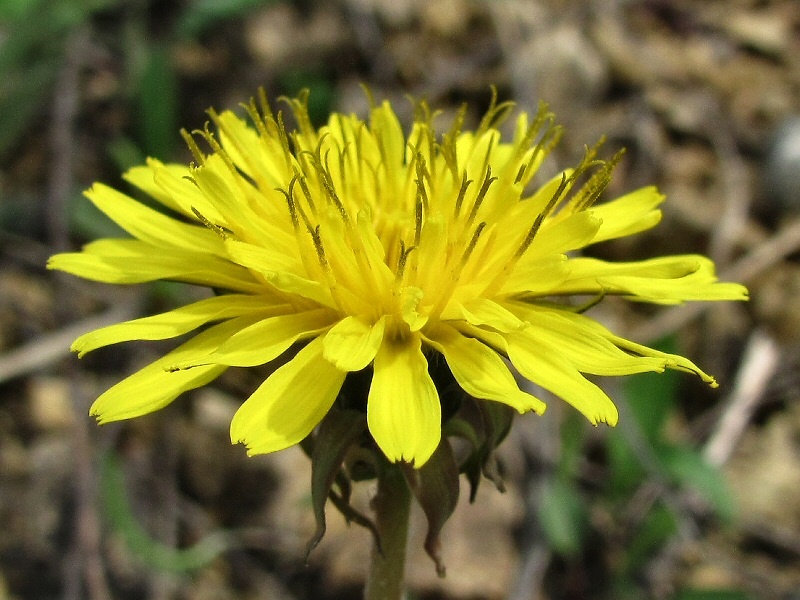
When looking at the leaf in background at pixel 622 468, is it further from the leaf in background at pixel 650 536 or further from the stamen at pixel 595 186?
the stamen at pixel 595 186

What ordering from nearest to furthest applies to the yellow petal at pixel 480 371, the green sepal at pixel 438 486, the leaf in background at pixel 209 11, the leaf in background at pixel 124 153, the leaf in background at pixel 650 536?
Answer: the yellow petal at pixel 480 371, the green sepal at pixel 438 486, the leaf in background at pixel 650 536, the leaf in background at pixel 124 153, the leaf in background at pixel 209 11

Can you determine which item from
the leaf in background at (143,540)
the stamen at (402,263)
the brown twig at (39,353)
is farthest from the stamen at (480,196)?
the brown twig at (39,353)

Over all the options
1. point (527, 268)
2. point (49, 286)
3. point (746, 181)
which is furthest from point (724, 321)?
point (49, 286)

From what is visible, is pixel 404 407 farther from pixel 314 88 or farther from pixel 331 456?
pixel 314 88

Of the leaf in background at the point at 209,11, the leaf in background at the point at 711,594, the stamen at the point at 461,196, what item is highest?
the leaf in background at the point at 209,11

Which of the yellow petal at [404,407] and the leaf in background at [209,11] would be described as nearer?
the yellow petal at [404,407]

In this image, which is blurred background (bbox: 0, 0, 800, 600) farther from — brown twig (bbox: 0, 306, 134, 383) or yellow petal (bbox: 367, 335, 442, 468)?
yellow petal (bbox: 367, 335, 442, 468)

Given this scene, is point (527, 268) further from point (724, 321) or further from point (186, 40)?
point (186, 40)
